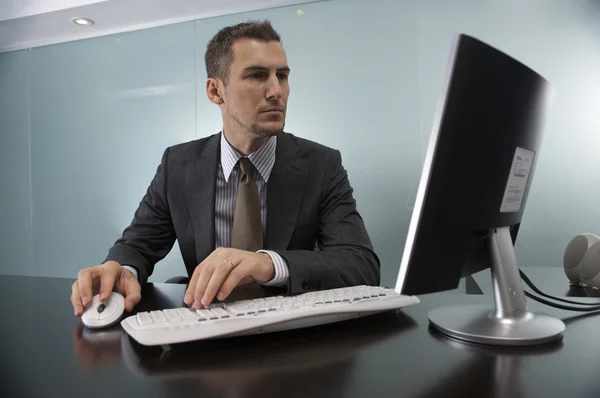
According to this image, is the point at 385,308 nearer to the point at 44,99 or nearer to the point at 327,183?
the point at 327,183

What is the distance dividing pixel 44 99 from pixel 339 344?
4.09m

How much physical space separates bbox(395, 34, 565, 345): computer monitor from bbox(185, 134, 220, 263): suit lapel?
0.95 meters

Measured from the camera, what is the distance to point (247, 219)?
149cm

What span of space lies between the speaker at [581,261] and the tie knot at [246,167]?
1067 mm

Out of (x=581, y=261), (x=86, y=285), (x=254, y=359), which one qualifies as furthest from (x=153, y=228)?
(x=581, y=261)

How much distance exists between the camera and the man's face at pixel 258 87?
1.61 meters

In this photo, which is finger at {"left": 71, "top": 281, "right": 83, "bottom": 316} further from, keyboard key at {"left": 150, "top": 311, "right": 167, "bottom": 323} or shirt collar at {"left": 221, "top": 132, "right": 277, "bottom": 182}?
shirt collar at {"left": 221, "top": 132, "right": 277, "bottom": 182}

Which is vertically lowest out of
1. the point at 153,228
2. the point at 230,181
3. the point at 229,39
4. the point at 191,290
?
the point at 153,228

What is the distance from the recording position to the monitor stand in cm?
65

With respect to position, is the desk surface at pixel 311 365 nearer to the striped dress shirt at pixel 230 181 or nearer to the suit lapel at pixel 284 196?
the suit lapel at pixel 284 196

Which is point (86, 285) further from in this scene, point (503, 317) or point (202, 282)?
point (503, 317)

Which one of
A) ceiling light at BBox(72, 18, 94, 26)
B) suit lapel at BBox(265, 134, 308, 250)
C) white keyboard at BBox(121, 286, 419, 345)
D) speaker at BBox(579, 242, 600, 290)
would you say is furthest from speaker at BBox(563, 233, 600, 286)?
ceiling light at BBox(72, 18, 94, 26)

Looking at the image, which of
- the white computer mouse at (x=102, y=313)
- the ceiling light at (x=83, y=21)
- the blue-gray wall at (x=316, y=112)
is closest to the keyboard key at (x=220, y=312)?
the white computer mouse at (x=102, y=313)

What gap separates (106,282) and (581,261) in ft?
4.02
